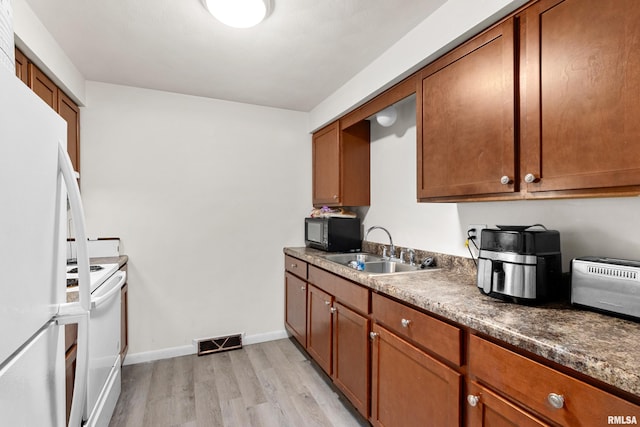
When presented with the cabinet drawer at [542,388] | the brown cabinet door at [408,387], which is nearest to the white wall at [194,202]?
the brown cabinet door at [408,387]


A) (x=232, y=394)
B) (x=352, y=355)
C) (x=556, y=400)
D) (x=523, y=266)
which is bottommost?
(x=232, y=394)

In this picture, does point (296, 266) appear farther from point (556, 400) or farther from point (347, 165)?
point (556, 400)

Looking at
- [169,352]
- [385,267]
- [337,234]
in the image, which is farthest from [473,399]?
[169,352]

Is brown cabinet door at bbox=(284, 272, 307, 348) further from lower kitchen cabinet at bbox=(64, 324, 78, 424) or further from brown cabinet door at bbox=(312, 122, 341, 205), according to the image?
lower kitchen cabinet at bbox=(64, 324, 78, 424)

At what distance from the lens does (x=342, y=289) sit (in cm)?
200

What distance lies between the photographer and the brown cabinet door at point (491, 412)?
938 millimetres

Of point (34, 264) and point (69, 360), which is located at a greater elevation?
point (34, 264)

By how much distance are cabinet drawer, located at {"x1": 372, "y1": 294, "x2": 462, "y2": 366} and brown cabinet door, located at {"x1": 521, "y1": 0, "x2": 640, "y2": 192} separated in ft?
2.17

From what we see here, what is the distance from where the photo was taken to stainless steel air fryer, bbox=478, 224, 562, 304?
118cm

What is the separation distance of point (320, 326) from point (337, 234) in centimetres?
77

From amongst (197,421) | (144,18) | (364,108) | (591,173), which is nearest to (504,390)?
(591,173)

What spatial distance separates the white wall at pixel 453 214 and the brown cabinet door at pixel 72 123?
2.32m

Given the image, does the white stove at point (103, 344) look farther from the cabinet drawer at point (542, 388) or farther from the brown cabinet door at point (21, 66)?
the cabinet drawer at point (542, 388)

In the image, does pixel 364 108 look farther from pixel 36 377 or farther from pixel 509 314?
pixel 36 377
